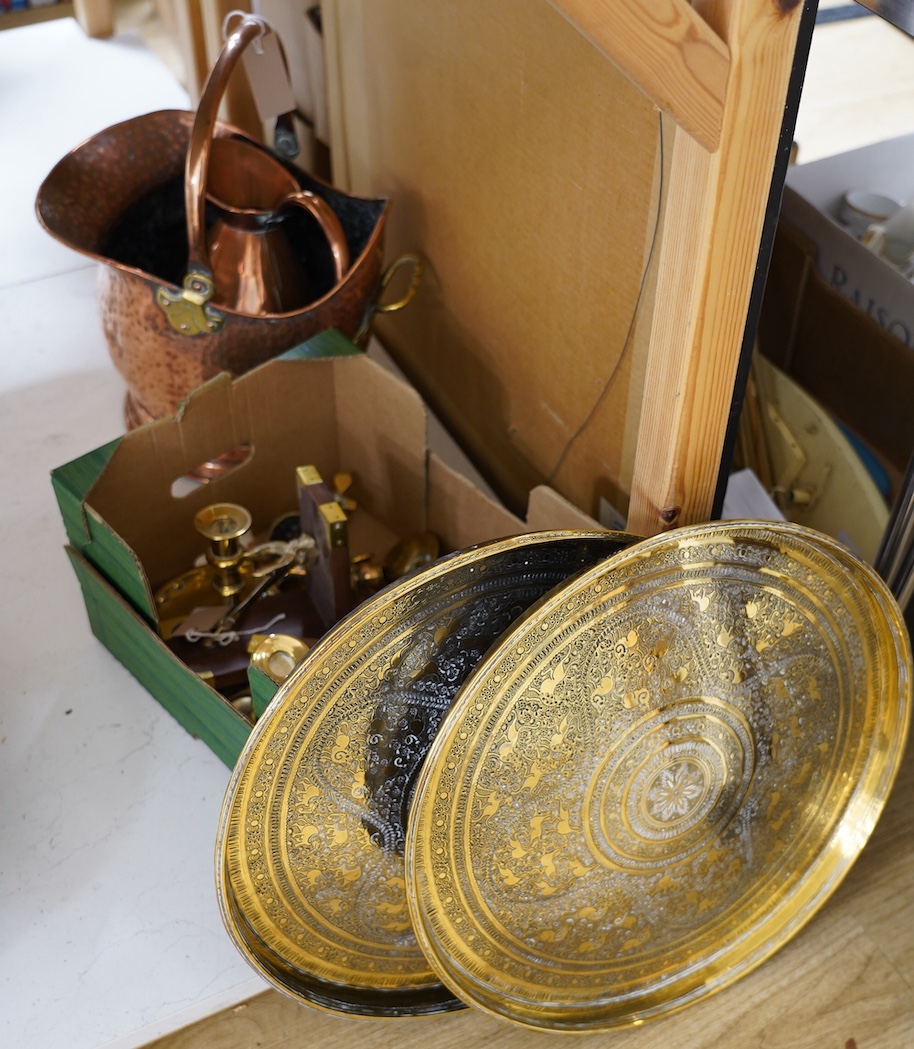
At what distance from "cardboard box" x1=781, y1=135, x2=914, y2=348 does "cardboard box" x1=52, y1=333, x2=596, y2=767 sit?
1.22ft

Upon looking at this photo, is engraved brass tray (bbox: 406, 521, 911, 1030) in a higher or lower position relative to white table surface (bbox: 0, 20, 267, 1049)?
higher

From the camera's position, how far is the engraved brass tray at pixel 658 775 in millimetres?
768

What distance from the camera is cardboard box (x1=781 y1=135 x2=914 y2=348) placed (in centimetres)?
110

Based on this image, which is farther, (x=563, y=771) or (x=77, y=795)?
(x=77, y=795)

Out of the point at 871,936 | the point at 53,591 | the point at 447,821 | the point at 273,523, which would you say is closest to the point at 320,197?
the point at 273,523

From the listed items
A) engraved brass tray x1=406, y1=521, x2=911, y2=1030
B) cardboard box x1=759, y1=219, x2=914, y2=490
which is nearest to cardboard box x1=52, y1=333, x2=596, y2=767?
engraved brass tray x1=406, y1=521, x2=911, y2=1030

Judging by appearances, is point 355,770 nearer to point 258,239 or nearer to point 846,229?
point 258,239

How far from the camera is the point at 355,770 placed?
81 cm

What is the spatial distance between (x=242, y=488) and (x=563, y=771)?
0.49 metres

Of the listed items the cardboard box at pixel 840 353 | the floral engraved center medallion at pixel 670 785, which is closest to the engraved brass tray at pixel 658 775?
the floral engraved center medallion at pixel 670 785

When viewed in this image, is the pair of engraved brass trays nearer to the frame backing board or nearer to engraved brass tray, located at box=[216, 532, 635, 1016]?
engraved brass tray, located at box=[216, 532, 635, 1016]

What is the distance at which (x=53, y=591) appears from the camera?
1174 mm

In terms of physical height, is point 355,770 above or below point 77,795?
above

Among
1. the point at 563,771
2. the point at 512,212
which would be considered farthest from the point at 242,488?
the point at 563,771
